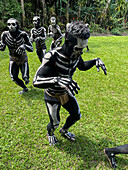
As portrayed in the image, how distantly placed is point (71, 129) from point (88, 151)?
708mm

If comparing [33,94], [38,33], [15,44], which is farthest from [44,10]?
[15,44]

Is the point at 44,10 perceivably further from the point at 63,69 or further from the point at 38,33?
the point at 63,69

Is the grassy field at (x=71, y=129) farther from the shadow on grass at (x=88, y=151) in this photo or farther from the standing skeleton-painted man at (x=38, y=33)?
the standing skeleton-painted man at (x=38, y=33)

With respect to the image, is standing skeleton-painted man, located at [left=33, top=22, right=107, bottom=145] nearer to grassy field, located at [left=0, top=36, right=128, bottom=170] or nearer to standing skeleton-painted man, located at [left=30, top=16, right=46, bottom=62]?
grassy field, located at [left=0, top=36, right=128, bottom=170]

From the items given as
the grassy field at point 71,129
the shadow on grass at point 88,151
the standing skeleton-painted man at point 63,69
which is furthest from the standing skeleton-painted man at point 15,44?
the shadow on grass at point 88,151

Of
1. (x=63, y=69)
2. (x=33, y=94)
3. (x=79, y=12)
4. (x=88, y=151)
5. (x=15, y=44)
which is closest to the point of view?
(x=63, y=69)

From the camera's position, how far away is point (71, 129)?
3705 mm

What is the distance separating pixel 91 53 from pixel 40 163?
8272 mm

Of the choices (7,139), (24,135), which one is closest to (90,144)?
(24,135)

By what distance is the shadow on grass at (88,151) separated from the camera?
9.62 ft

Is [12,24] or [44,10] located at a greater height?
[44,10]

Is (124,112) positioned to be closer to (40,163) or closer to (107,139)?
(107,139)

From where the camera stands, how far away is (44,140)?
11.3ft

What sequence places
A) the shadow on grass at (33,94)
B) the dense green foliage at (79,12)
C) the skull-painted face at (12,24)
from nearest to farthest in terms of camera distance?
the skull-painted face at (12,24) < the shadow on grass at (33,94) < the dense green foliage at (79,12)
